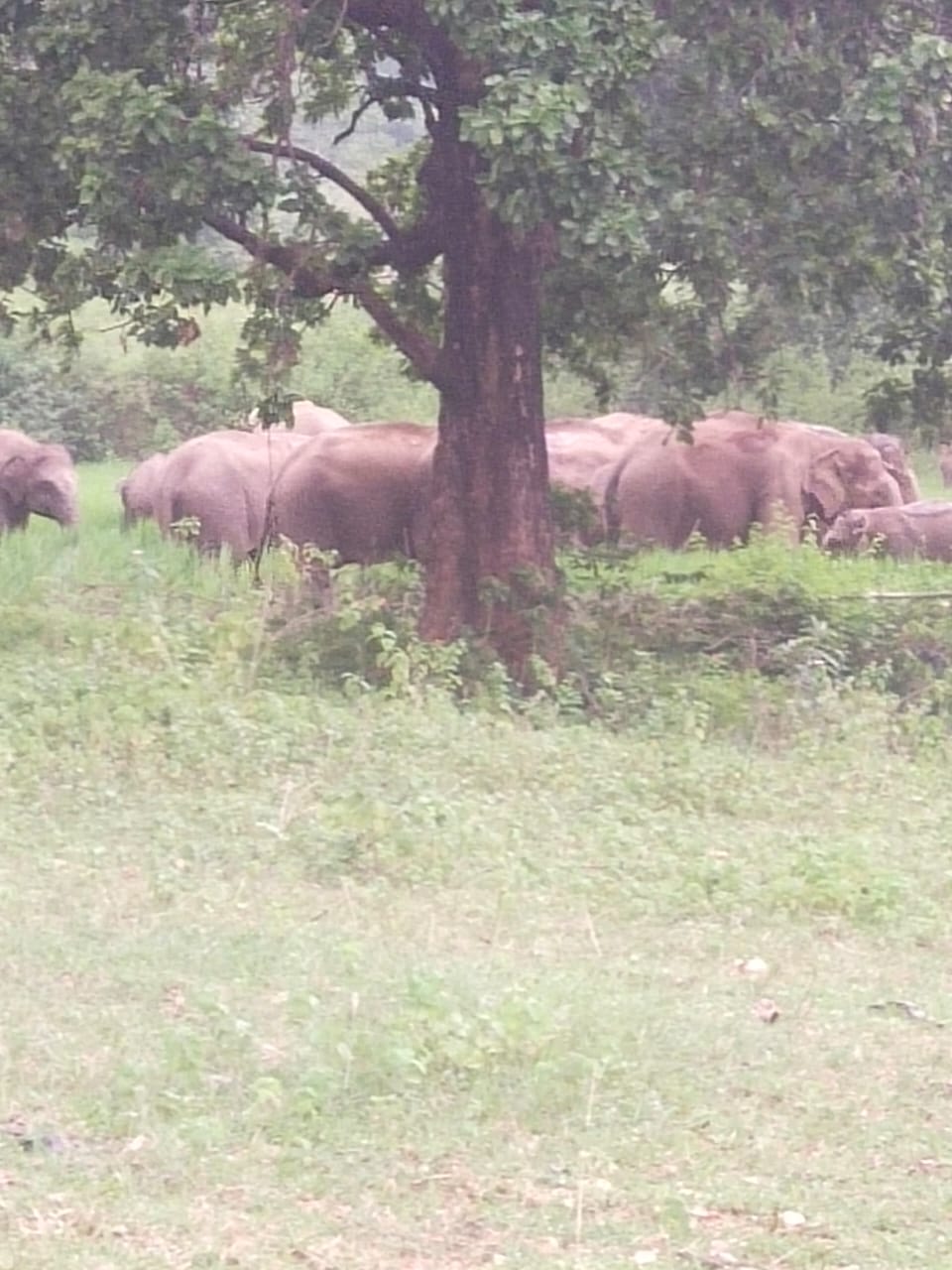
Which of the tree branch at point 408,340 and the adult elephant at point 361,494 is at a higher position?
the tree branch at point 408,340

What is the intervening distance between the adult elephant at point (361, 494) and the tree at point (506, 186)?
3.77 meters

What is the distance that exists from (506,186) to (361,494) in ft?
22.2

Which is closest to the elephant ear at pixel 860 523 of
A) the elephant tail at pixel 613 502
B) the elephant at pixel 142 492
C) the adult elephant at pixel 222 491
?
the elephant tail at pixel 613 502

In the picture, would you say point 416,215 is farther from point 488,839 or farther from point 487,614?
point 488,839

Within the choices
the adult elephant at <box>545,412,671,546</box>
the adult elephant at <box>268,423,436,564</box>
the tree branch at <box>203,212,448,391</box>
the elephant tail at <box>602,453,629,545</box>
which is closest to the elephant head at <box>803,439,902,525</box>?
the adult elephant at <box>545,412,671,546</box>

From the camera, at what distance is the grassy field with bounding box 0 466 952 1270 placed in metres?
A: 4.16

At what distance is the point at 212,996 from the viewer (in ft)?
17.3

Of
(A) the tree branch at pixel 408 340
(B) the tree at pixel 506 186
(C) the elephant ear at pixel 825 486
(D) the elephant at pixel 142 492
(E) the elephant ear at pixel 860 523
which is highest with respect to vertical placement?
(B) the tree at pixel 506 186

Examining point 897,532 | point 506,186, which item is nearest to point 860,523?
point 897,532

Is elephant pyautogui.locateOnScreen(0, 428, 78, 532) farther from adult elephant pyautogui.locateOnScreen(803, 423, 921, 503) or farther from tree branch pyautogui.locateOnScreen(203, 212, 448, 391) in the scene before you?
tree branch pyautogui.locateOnScreen(203, 212, 448, 391)

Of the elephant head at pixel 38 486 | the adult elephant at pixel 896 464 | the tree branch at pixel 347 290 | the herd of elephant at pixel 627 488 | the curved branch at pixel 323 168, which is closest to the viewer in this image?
the curved branch at pixel 323 168

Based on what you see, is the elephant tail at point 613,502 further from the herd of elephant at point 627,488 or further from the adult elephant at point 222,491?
the adult elephant at point 222,491

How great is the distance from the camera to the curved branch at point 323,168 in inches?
376

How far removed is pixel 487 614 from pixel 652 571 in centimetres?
478
